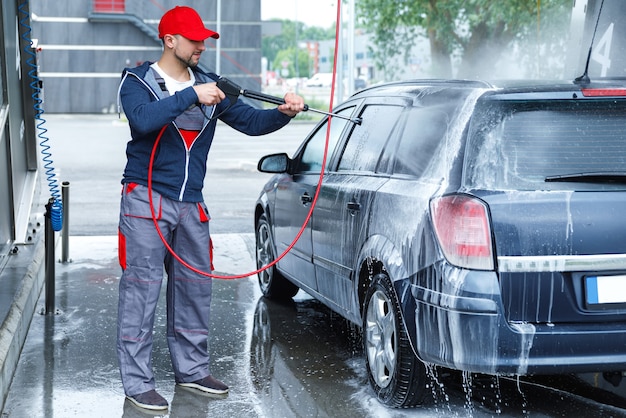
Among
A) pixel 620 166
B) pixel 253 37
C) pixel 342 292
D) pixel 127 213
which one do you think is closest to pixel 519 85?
pixel 620 166

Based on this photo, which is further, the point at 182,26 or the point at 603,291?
the point at 182,26

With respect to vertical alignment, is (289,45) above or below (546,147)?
above

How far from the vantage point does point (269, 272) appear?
786 cm

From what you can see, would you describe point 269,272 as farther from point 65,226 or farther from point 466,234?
point 466,234

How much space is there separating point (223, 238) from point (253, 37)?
1402 inches

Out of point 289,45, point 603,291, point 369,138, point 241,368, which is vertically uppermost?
point 289,45

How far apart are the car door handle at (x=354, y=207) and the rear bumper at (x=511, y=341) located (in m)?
1.08

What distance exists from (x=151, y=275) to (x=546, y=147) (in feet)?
6.75

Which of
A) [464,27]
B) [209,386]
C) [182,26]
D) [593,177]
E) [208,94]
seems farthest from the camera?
[464,27]

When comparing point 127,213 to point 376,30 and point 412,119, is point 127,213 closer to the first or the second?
point 412,119

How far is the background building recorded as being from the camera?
1709 inches

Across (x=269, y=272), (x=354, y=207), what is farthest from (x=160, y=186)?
(x=269, y=272)

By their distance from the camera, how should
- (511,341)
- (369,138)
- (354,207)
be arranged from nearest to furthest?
(511,341) < (354,207) < (369,138)

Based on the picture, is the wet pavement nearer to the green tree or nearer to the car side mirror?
the car side mirror
